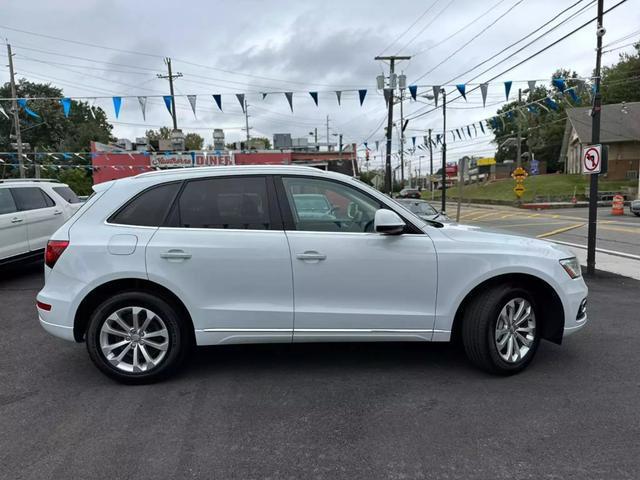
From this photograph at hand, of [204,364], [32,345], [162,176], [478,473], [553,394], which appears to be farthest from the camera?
[32,345]

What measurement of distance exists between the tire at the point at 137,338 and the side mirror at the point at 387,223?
5.77ft

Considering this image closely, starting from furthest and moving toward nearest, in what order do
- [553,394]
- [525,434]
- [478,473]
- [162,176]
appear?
[162,176] → [553,394] → [525,434] → [478,473]

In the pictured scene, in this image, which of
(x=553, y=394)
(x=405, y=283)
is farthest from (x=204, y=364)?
(x=553, y=394)

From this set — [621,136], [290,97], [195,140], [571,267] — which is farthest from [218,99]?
[195,140]

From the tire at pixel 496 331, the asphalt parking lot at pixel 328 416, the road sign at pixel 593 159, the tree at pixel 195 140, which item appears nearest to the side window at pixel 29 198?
the asphalt parking lot at pixel 328 416

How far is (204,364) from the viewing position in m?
4.36

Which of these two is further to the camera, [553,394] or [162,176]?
[162,176]

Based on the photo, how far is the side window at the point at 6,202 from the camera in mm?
8148

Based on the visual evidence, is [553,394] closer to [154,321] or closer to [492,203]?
[154,321]

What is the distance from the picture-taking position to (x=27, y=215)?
27.6 feet

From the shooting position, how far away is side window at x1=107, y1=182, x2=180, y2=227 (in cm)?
386

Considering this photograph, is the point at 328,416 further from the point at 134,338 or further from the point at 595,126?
the point at 595,126

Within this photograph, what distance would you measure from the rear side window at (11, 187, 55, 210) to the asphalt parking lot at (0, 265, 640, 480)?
4.55 meters

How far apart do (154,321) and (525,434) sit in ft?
9.29
